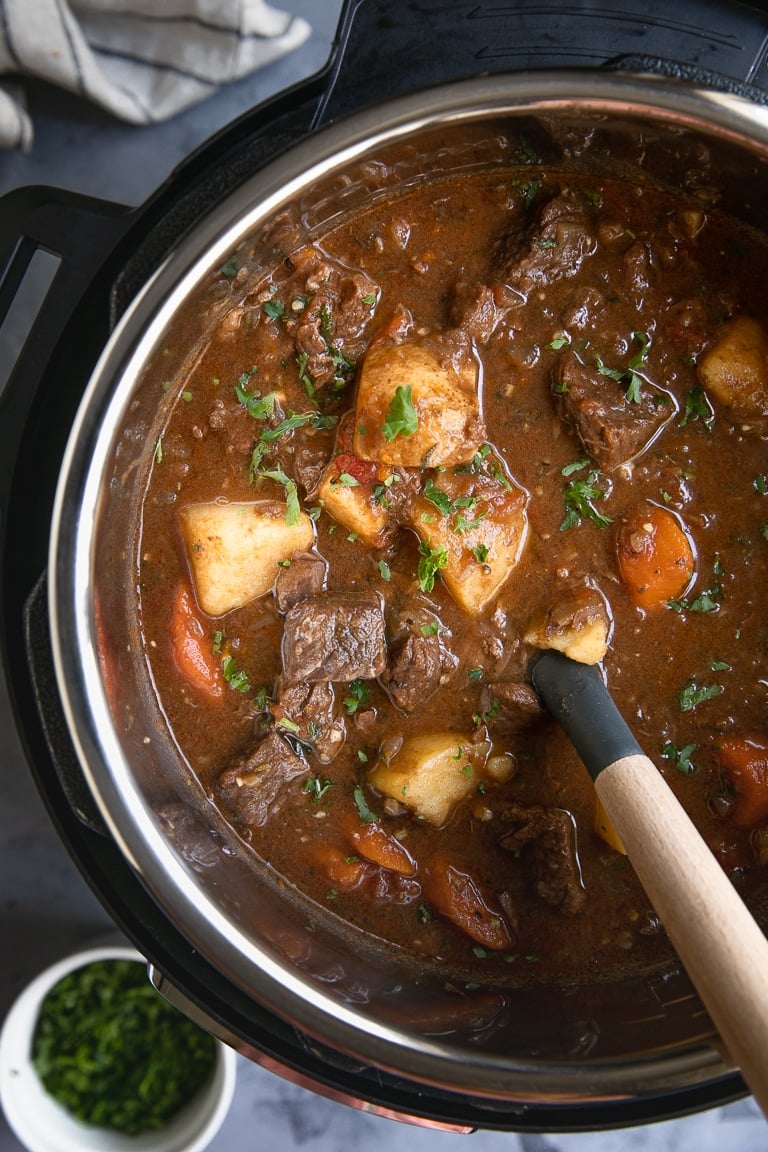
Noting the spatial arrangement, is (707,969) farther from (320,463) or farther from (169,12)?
(169,12)

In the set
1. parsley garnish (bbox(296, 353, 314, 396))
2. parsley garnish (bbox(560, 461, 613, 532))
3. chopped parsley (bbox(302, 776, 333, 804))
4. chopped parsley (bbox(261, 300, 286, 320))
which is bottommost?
chopped parsley (bbox(302, 776, 333, 804))

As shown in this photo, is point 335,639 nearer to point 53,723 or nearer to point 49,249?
point 53,723

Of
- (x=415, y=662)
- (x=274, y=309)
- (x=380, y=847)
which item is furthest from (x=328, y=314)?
(x=380, y=847)

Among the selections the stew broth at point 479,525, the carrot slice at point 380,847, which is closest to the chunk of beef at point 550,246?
the stew broth at point 479,525

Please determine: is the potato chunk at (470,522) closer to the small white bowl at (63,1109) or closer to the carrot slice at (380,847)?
the carrot slice at (380,847)

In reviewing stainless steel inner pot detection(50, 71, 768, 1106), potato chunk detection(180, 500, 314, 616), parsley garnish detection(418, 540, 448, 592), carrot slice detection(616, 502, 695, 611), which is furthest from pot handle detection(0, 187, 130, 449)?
carrot slice detection(616, 502, 695, 611)

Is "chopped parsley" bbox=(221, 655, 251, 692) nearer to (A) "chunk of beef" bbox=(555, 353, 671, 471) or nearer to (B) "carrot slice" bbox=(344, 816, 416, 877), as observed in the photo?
(B) "carrot slice" bbox=(344, 816, 416, 877)
